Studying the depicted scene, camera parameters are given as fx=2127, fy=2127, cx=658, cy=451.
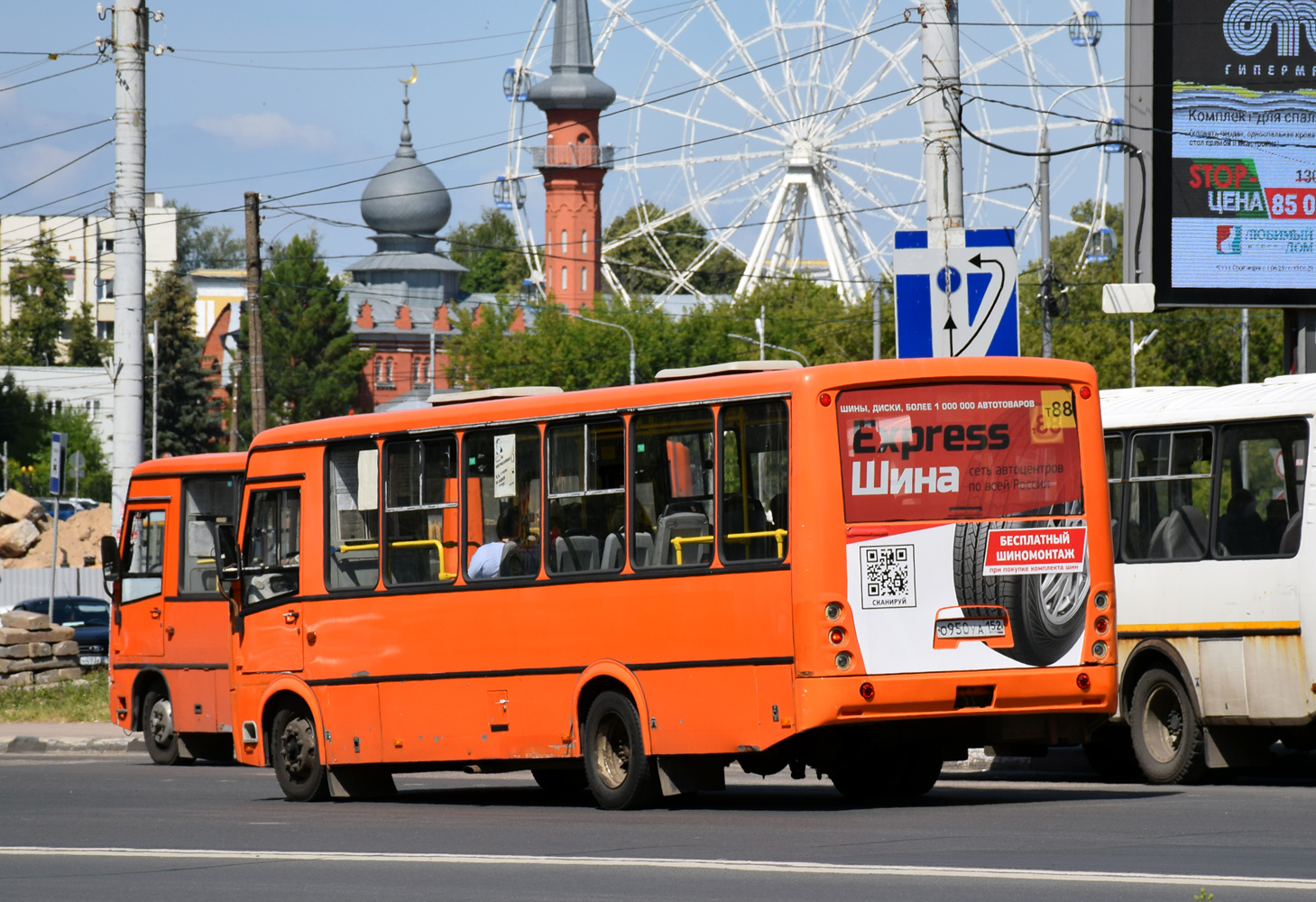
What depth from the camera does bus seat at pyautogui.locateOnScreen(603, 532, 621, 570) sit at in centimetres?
1323

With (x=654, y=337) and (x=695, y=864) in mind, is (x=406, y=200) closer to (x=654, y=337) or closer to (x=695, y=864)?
(x=654, y=337)

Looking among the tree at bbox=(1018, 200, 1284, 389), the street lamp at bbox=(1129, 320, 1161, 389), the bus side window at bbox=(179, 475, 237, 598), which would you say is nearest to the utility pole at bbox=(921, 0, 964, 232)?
the bus side window at bbox=(179, 475, 237, 598)

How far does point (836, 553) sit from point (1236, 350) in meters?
70.4

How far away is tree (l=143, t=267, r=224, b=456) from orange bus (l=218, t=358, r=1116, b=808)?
9888 centimetres

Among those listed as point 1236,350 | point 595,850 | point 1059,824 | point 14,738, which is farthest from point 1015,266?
point 1236,350

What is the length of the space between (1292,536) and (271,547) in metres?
7.43

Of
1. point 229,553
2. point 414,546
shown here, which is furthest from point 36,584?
point 414,546

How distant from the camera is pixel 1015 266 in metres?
14.9

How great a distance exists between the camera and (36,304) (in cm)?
12838

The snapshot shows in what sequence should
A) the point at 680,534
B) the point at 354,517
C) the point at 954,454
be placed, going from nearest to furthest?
1. the point at 954,454
2. the point at 680,534
3. the point at 354,517

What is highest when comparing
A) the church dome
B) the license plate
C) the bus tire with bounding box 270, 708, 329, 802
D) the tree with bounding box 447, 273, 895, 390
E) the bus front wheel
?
the church dome

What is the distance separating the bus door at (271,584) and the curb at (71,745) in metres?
7.91

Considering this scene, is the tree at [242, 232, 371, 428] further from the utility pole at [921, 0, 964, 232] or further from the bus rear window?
the bus rear window

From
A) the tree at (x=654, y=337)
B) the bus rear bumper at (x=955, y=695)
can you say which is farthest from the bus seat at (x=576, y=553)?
the tree at (x=654, y=337)
